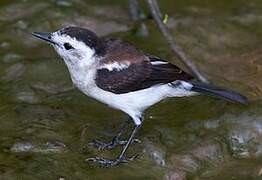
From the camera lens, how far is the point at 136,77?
5.58 m

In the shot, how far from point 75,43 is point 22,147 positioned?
0.85 metres

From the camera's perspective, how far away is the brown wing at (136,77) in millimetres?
5488

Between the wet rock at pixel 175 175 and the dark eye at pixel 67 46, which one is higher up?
the dark eye at pixel 67 46

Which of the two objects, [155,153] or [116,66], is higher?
[116,66]

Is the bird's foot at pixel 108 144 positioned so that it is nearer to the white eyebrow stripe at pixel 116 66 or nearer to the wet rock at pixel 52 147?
the wet rock at pixel 52 147

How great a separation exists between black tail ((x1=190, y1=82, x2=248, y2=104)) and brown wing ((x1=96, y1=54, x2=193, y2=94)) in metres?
0.24

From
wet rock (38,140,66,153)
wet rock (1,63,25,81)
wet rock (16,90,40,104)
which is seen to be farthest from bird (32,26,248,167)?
wet rock (1,63,25,81)

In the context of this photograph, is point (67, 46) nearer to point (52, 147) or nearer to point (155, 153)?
point (52, 147)

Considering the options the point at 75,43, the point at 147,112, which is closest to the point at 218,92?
the point at 147,112

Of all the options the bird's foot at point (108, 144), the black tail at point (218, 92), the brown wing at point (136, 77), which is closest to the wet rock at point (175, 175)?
the bird's foot at point (108, 144)

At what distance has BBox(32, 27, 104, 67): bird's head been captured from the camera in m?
5.42

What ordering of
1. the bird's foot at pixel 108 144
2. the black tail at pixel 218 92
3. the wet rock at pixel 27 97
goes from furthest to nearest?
the wet rock at pixel 27 97 → the black tail at pixel 218 92 → the bird's foot at pixel 108 144

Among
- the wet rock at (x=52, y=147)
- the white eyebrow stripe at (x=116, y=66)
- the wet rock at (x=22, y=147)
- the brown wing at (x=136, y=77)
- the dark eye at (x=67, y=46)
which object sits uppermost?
the dark eye at (x=67, y=46)

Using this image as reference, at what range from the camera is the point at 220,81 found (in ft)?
21.8
